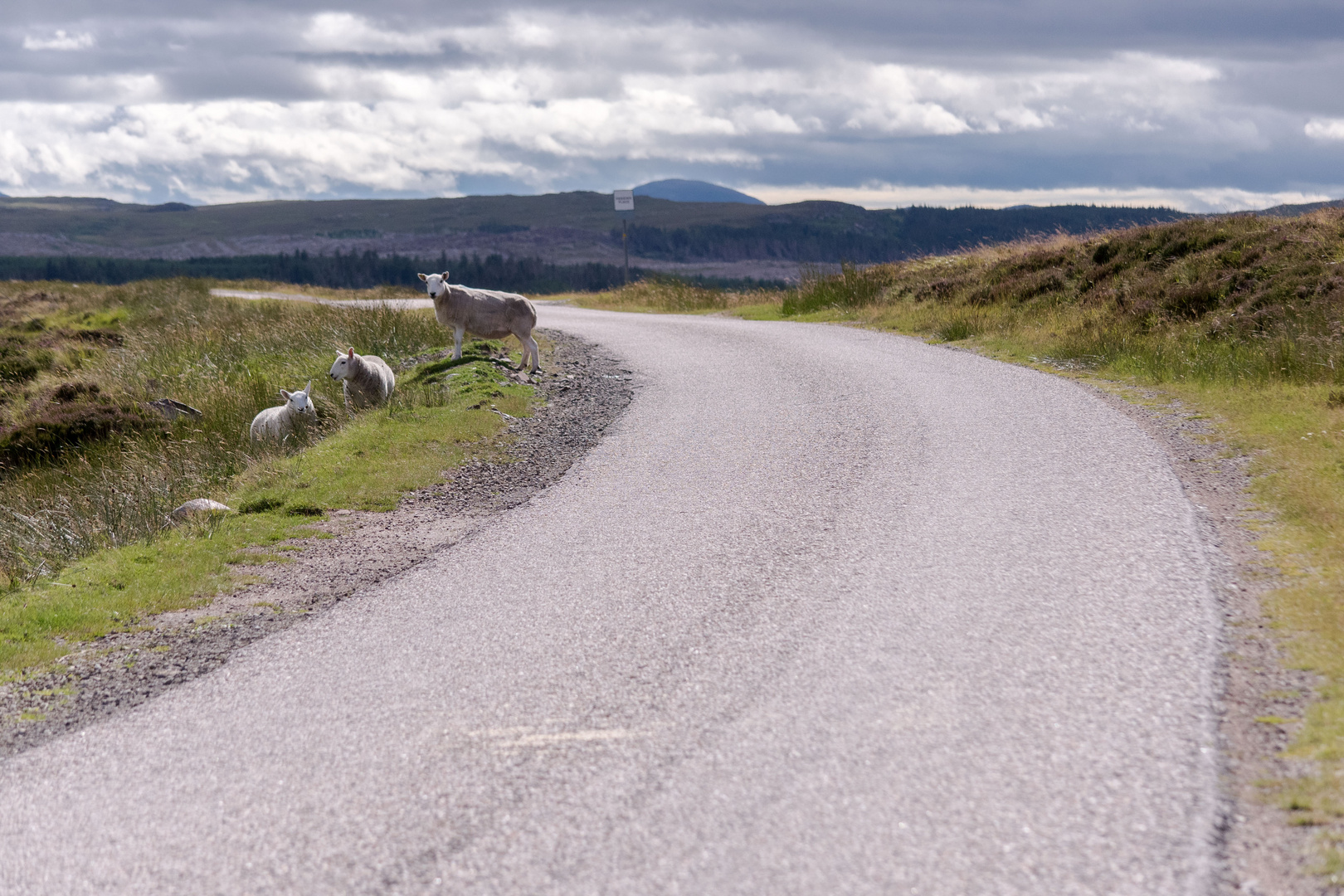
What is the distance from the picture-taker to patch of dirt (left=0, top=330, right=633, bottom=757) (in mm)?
5453

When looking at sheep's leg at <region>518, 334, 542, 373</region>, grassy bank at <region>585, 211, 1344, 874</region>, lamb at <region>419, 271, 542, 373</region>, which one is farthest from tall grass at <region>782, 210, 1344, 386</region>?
lamb at <region>419, 271, 542, 373</region>

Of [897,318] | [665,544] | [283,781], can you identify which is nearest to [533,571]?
[665,544]

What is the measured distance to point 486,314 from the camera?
16766 millimetres

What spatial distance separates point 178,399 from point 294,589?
41.7 feet

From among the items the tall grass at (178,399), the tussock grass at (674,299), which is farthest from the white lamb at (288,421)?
the tussock grass at (674,299)

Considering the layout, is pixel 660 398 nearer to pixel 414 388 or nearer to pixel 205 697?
pixel 414 388

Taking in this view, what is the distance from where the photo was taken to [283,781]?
4.34 metres

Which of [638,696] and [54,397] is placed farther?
[54,397]

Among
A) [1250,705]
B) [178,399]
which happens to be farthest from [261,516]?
[178,399]

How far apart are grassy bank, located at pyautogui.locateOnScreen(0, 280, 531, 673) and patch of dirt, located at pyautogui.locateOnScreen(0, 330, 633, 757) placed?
0.27 meters

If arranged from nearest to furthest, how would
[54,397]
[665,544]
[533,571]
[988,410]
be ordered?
1. [533,571]
2. [665,544]
3. [988,410]
4. [54,397]

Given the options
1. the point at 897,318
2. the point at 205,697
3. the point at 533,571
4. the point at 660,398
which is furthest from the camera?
the point at 897,318

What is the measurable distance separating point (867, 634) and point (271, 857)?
3197mm

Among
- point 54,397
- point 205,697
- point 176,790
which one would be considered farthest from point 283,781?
point 54,397
